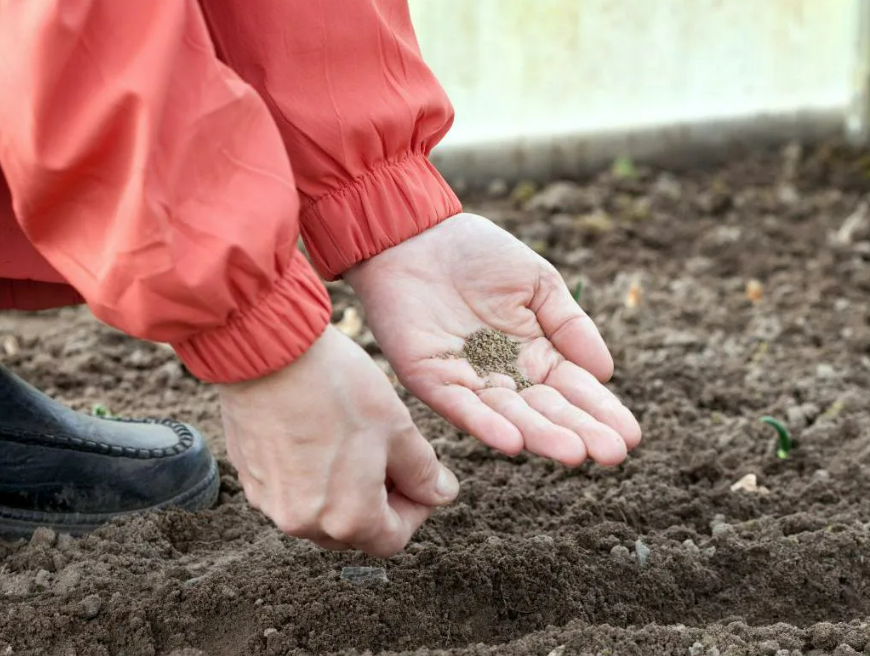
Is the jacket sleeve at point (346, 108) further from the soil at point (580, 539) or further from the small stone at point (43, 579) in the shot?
the small stone at point (43, 579)

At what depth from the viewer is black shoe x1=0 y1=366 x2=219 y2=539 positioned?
1.61 m

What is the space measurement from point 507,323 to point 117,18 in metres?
0.70

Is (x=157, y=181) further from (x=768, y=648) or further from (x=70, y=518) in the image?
(x=768, y=648)

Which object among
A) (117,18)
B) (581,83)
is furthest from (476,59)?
(117,18)

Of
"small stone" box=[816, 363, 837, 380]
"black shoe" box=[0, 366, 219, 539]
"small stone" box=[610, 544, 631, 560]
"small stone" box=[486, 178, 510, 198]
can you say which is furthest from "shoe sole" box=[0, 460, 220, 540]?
"small stone" box=[486, 178, 510, 198]

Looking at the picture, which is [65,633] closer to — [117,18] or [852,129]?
[117,18]

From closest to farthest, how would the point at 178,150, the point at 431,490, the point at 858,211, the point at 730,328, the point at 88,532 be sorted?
the point at 178,150 < the point at 431,490 < the point at 88,532 < the point at 730,328 < the point at 858,211

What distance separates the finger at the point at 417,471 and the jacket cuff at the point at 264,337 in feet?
0.56

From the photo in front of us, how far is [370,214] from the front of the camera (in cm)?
143

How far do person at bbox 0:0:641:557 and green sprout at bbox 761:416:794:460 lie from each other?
526mm

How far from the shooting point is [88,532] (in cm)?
161

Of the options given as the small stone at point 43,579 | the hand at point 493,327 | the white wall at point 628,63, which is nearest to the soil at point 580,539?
the small stone at point 43,579

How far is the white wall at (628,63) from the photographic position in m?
3.28

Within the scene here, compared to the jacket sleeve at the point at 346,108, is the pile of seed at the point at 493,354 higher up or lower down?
lower down
